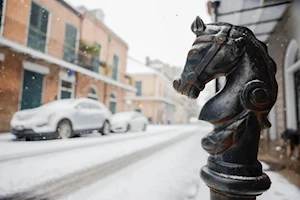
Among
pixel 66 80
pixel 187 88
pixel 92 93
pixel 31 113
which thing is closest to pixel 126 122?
pixel 92 93

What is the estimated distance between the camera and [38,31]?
7.19 m

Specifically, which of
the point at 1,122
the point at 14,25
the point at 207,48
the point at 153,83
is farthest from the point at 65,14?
the point at 153,83

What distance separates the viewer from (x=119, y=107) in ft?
40.5

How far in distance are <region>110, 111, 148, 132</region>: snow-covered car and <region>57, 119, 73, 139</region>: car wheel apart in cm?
294

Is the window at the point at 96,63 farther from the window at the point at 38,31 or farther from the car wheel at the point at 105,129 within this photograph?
the car wheel at the point at 105,129

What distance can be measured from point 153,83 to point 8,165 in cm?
1504

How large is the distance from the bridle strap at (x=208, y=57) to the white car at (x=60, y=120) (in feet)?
17.7

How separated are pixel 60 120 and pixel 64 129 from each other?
38 centimetres

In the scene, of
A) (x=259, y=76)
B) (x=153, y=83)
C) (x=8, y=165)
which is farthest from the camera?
(x=153, y=83)

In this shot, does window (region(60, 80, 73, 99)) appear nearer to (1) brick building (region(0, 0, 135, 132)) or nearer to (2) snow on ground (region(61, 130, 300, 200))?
(1) brick building (region(0, 0, 135, 132))

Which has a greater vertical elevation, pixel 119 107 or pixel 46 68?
pixel 46 68

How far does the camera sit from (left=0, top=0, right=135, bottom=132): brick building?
6074 mm

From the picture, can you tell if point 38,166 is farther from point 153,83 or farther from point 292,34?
point 153,83

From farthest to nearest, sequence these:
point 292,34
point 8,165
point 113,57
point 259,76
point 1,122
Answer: point 113,57, point 1,122, point 292,34, point 8,165, point 259,76
